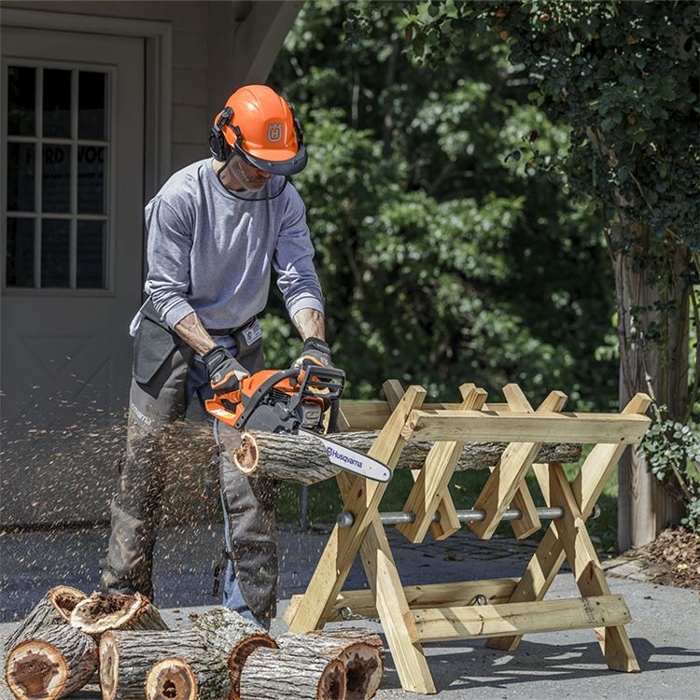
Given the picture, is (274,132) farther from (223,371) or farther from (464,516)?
(464,516)

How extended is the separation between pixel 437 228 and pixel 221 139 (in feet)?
30.0

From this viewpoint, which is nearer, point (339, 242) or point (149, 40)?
Result: point (149, 40)

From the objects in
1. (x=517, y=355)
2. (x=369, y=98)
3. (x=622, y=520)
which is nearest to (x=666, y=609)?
(x=622, y=520)

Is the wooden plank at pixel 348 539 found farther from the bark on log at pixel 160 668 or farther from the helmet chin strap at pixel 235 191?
the helmet chin strap at pixel 235 191

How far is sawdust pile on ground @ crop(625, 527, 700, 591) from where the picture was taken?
21.6ft

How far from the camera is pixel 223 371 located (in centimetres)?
455

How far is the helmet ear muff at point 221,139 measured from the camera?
4.73 metres

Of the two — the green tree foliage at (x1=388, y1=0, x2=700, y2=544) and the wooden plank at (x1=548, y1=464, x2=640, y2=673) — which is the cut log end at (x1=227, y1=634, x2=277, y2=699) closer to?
the wooden plank at (x1=548, y1=464, x2=640, y2=673)

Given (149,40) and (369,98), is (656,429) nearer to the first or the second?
(149,40)

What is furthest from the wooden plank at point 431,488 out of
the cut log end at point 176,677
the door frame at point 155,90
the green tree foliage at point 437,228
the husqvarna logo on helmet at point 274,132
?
the green tree foliage at point 437,228

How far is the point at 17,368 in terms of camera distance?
301 inches

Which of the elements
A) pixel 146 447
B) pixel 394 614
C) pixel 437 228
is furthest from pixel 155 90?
pixel 437 228

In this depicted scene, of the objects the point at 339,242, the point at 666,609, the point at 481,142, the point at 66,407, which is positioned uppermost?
the point at 481,142

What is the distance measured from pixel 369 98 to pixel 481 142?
6.16ft
